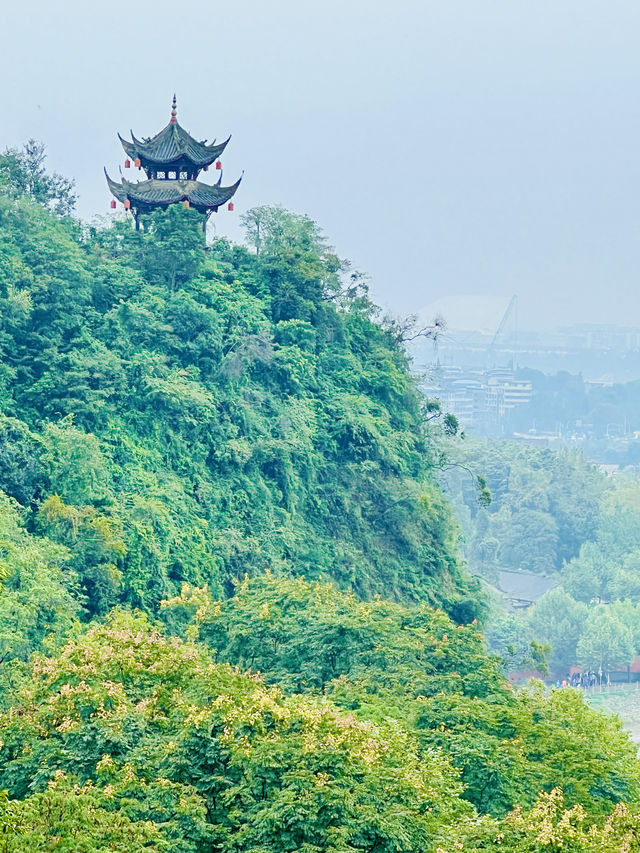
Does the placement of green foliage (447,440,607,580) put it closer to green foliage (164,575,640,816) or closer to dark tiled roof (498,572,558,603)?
dark tiled roof (498,572,558,603)

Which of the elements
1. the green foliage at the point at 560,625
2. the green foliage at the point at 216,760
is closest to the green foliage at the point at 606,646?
the green foliage at the point at 560,625

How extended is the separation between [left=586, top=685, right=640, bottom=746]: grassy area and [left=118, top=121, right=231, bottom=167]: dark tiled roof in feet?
92.0

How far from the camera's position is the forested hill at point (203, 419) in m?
24.2

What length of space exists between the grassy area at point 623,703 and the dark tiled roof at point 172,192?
2715 cm

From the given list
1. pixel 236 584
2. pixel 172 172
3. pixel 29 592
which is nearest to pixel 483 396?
pixel 172 172

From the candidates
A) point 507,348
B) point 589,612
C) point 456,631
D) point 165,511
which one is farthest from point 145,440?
point 507,348

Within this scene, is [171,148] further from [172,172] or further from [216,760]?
[216,760]

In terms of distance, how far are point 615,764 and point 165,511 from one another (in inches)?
407

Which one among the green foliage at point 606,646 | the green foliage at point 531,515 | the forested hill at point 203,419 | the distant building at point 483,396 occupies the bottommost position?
the green foliage at point 606,646

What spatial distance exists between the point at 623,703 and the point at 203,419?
3258 centimetres

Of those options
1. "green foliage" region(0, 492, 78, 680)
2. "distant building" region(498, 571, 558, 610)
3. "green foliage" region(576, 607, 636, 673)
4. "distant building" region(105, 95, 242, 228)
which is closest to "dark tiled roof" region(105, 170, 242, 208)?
"distant building" region(105, 95, 242, 228)

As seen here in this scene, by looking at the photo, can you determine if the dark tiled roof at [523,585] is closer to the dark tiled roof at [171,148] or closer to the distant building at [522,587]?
the distant building at [522,587]

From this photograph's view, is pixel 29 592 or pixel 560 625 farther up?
pixel 29 592

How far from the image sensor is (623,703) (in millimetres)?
55125
